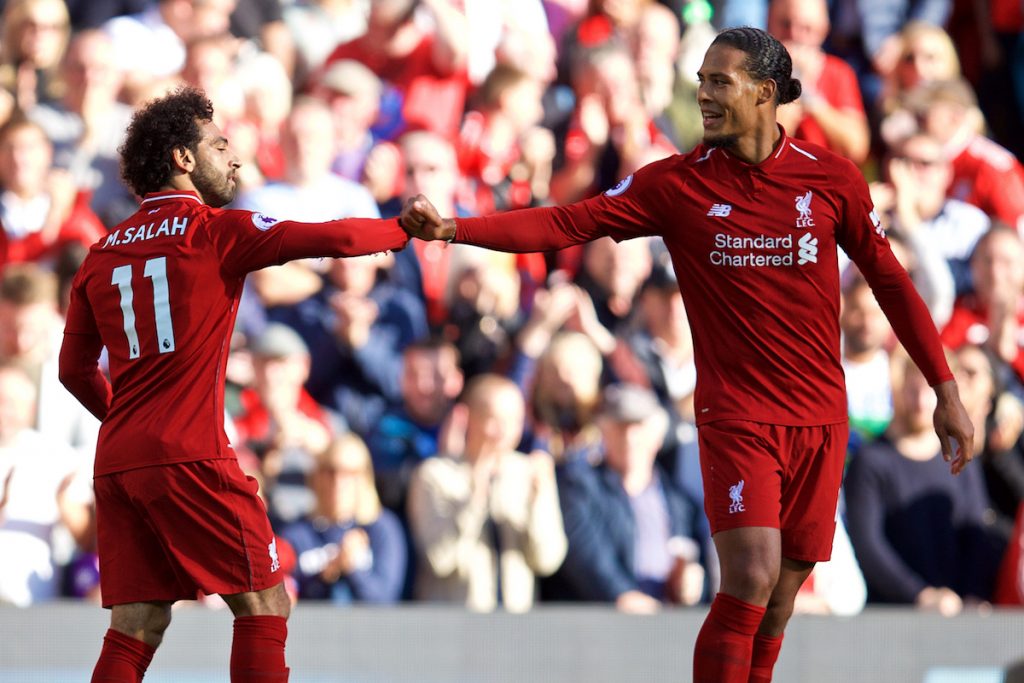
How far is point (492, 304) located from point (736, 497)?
2.92 meters

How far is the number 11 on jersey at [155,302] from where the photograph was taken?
3680 millimetres

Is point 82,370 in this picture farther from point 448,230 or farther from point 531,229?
point 531,229

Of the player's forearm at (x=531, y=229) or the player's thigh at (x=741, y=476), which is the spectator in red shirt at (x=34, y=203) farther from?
the player's thigh at (x=741, y=476)

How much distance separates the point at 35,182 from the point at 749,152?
3.75 meters

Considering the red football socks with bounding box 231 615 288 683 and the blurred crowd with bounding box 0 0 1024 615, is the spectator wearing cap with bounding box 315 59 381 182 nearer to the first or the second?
the blurred crowd with bounding box 0 0 1024 615

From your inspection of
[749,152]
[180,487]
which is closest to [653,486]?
[749,152]

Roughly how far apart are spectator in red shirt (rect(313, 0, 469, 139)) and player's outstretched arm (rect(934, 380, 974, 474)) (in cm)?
353

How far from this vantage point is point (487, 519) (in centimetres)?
616

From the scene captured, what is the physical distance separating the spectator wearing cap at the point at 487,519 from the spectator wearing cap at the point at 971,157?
261cm

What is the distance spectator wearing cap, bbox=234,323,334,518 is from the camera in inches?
241

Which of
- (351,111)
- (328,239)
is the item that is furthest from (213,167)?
(351,111)

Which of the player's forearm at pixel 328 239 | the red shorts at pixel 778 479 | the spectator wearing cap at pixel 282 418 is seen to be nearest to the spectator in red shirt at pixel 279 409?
the spectator wearing cap at pixel 282 418

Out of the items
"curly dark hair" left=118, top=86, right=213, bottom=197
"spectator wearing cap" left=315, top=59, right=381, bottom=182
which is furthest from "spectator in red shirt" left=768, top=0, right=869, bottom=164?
"curly dark hair" left=118, top=86, right=213, bottom=197

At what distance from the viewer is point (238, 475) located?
12.3ft
